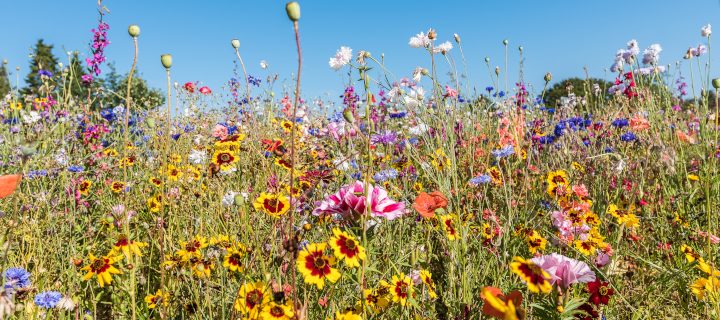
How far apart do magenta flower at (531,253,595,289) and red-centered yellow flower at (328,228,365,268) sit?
0.47 meters

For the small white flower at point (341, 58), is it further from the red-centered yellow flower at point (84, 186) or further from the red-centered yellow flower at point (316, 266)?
the red-centered yellow flower at point (84, 186)

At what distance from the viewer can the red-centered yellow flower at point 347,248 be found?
3.99 ft

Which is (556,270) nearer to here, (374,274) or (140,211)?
(374,274)

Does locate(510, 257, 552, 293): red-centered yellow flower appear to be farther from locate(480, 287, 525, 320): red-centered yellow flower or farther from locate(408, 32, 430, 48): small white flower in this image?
locate(408, 32, 430, 48): small white flower

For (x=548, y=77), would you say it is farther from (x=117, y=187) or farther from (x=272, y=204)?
(x=117, y=187)

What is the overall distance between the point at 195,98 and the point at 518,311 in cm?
579

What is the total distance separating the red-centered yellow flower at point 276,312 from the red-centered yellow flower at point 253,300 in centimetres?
2

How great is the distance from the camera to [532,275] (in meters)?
1.05

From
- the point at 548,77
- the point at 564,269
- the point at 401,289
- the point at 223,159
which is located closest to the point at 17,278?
the point at 223,159

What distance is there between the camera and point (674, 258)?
2209 mm

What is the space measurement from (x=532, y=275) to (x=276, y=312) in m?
0.63

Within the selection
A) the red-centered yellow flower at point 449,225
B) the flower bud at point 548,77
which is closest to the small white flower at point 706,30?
the flower bud at point 548,77

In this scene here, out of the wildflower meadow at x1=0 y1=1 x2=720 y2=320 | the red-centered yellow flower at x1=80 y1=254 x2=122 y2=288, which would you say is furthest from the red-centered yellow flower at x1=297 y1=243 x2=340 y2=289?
the red-centered yellow flower at x1=80 y1=254 x2=122 y2=288

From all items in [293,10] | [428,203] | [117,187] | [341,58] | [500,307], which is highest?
[341,58]
